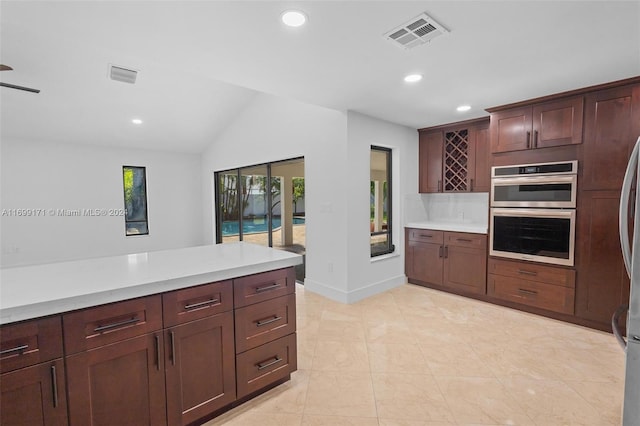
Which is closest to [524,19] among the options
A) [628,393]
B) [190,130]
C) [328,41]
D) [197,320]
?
[328,41]

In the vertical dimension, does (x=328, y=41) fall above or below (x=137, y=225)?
above

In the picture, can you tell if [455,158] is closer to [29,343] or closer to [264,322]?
[264,322]

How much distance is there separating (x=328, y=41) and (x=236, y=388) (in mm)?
2312

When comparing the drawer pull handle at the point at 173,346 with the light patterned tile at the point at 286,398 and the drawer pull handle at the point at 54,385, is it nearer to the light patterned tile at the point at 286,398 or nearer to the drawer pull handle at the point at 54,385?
the drawer pull handle at the point at 54,385

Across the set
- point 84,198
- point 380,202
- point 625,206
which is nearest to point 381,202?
point 380,202

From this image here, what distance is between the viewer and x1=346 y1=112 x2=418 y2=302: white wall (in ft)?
12.5

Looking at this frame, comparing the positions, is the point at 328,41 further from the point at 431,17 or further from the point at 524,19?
the point at 524,19

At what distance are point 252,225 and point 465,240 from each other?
12.3 ft

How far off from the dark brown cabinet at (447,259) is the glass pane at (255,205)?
251cm

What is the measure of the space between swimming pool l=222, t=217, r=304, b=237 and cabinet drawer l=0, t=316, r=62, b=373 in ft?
12.0

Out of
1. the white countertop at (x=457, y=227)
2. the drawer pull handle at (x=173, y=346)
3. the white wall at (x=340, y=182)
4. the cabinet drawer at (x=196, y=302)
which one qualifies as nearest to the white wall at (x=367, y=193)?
the white wall at (x=340, y=182)

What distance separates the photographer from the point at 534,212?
332cm

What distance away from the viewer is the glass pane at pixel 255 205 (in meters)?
5.42

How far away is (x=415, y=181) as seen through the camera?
4711 mm
